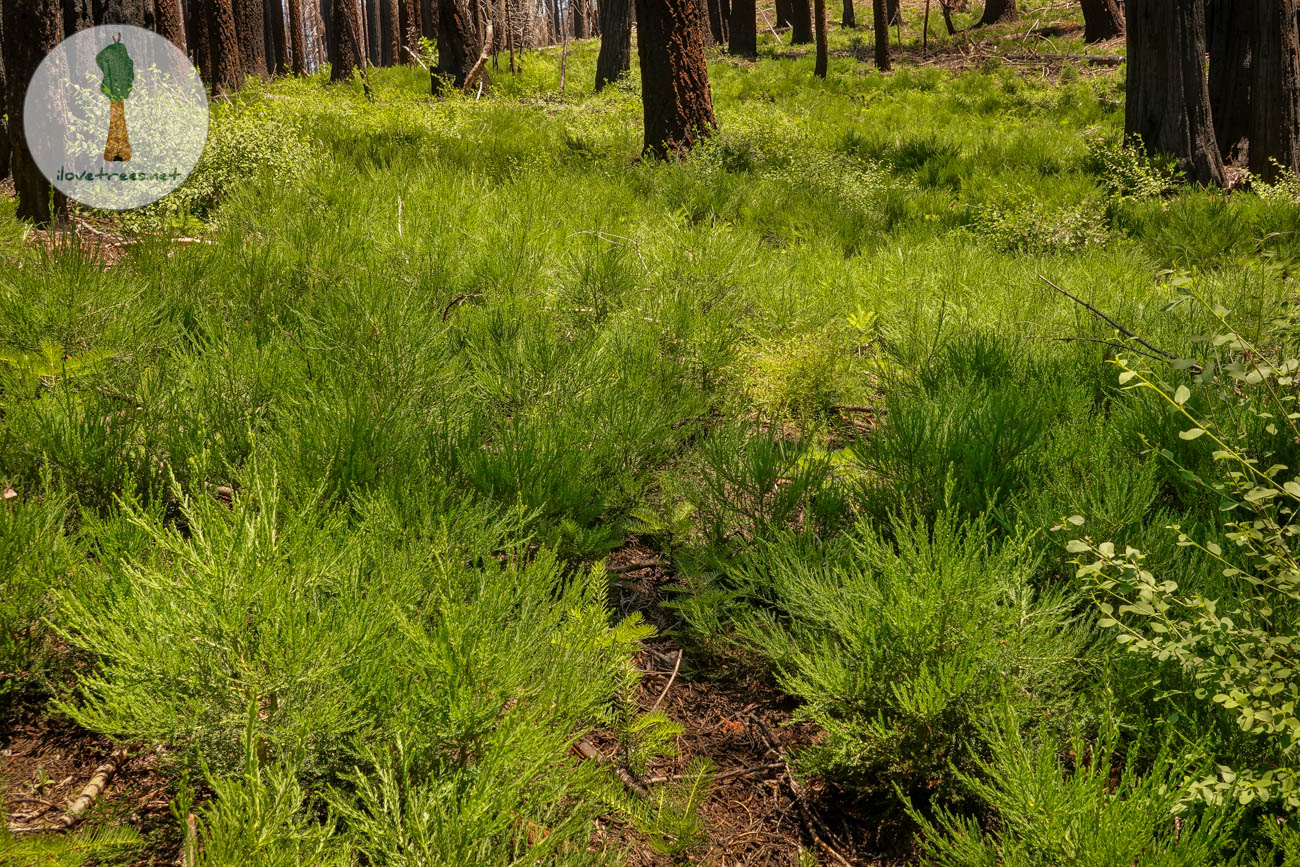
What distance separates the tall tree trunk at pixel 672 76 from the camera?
298 inches

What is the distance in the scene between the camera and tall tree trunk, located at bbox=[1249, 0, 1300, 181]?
23.9ft

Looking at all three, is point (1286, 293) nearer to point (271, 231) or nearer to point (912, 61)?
point (271, 231)

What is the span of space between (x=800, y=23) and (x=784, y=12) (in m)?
2.44

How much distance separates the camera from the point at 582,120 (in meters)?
10.1

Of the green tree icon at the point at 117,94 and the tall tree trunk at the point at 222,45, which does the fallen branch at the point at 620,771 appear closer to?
the green tree icon at the point at 117,94

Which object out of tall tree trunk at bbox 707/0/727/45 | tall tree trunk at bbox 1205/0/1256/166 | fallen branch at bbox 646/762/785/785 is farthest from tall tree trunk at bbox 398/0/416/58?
fallen branch at bbox 646/762/785/785

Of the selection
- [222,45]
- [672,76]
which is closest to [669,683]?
[672,76]

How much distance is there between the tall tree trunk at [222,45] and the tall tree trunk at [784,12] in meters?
15.6

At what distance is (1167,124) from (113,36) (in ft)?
27.1

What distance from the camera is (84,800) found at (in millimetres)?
1479

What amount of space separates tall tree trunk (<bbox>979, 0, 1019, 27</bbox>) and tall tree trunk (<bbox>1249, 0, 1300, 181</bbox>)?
1413cm

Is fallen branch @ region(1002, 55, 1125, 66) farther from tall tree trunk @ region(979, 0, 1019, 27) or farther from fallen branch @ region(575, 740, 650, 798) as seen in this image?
fallen branch @ region(575, 740, 650, 798)

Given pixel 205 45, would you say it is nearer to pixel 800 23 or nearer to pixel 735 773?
pixel 735 773

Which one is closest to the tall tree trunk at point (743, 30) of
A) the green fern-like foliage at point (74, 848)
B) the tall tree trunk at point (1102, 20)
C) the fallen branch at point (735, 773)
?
the tall tree trunk at point (1102, 20)
